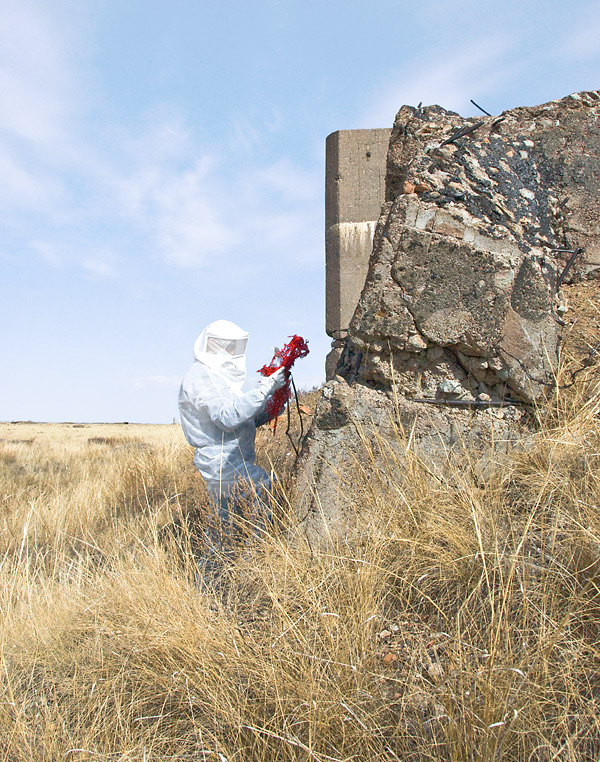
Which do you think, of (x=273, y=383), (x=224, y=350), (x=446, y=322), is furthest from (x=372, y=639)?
(x=224, y=350)

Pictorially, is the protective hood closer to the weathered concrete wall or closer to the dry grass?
the dry grass

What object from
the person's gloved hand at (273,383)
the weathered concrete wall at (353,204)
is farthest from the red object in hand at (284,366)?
the weathered concrete wall at (353,204)

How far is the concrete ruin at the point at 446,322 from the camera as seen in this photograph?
314 cm

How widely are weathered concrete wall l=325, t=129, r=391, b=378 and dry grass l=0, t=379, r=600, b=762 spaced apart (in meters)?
6.67

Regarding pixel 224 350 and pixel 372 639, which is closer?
pixel 372 639

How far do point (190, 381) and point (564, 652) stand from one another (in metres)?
2.72

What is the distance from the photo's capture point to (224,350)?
13.8 feet

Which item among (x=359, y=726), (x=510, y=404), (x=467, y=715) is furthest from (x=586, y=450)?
(x=359, y=726)

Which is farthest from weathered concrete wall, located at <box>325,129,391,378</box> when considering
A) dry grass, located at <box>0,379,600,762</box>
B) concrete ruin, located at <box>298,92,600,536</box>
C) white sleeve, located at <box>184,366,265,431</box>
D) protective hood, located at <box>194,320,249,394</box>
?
dry grass, located at <box>0,379,600,762</box>

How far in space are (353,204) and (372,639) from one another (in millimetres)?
8258

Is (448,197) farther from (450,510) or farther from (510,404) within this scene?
(450,510)

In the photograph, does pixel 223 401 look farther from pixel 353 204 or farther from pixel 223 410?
pixel 353 204

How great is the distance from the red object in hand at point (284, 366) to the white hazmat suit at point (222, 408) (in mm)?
65

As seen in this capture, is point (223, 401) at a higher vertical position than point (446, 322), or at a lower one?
lower
